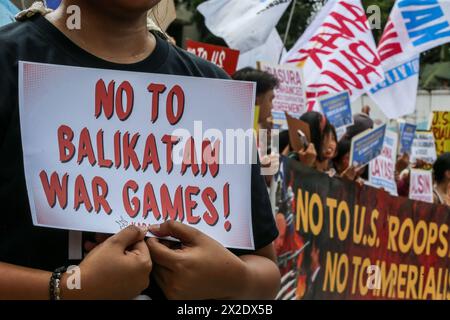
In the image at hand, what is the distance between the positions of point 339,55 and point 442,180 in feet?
4.71

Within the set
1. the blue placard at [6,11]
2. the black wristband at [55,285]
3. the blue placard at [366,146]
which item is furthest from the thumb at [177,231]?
the blue placard at [366,146]

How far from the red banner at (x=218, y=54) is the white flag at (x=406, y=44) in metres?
2.21

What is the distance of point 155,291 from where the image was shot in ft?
5.18

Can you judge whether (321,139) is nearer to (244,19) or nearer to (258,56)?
(244,19)

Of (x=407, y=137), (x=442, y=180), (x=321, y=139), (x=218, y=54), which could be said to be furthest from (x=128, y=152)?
(x=407, y=137)

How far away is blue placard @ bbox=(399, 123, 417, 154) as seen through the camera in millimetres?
9477

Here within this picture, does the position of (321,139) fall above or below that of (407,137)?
above

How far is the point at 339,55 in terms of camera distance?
25.0ft

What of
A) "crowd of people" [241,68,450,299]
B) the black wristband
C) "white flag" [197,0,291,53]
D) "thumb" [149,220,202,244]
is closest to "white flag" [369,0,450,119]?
"white flag" [197,0,291,53]

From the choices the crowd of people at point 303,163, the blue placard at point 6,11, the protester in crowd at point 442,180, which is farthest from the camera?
the protester in crowd at point 442,180

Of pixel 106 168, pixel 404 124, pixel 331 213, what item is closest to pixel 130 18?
pixel 106 168

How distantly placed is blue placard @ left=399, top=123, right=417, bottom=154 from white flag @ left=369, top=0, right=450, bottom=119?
2.86 ft

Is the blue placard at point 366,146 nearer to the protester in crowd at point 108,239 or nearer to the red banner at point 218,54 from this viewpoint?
the red banner at point 218,54

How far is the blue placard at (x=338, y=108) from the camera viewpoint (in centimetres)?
698
